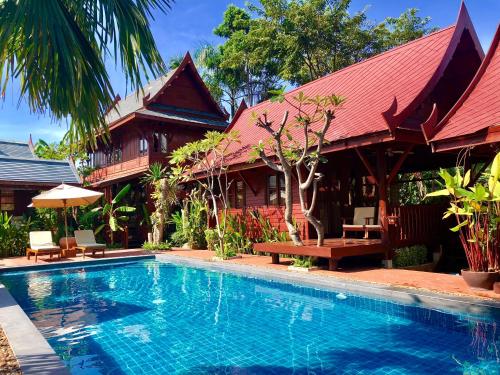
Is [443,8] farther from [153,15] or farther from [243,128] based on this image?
[153,15]

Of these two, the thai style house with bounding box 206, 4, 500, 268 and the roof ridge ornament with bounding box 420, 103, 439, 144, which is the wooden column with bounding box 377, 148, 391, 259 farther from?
the roof ridge ornament with bounding box 420, 103, 439, 144

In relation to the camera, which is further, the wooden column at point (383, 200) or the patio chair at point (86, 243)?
the patio chair at point (86, 243)

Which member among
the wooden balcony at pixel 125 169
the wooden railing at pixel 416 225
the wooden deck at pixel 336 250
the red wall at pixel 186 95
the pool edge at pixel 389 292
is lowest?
the pool edge at pixel 389 292

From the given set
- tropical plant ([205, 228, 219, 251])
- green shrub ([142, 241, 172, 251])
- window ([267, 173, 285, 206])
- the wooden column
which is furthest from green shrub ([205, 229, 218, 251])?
the wooden column

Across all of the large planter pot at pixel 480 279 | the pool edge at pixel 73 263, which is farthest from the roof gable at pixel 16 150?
the large planter pot at pixel 480 279

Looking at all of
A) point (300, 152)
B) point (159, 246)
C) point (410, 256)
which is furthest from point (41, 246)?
point (410, 256)

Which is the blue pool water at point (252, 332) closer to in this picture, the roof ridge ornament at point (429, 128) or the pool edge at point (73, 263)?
the pool edge at point (73, 263)

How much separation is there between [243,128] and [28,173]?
352 inches

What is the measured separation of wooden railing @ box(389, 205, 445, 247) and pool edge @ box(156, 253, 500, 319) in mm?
2392

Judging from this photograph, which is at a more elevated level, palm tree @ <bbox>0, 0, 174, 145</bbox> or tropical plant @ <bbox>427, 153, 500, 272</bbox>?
palm tree @ <bbox>0, 0, 174, 145</bbox>

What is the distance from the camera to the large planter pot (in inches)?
257

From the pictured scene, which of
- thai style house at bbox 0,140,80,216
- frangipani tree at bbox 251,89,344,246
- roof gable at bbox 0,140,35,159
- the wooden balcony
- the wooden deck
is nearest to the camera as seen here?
the wooden deck

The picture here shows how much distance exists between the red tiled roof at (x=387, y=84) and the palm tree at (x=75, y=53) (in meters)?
6.04

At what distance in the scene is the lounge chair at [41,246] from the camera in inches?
528
